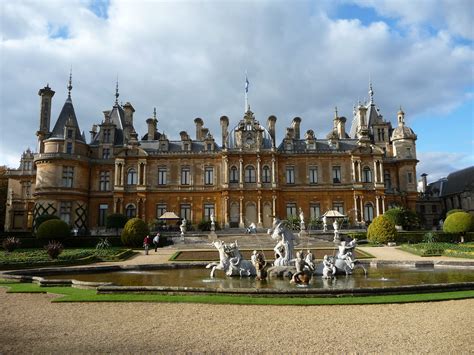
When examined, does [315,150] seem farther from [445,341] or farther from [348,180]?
[445,341]

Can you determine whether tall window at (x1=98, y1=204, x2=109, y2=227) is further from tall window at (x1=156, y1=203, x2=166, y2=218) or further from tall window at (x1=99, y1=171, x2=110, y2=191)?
tall window at (x1=156, y1=203, x2=166, y2=218)

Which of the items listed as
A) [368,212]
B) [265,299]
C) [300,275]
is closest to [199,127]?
[368,212]

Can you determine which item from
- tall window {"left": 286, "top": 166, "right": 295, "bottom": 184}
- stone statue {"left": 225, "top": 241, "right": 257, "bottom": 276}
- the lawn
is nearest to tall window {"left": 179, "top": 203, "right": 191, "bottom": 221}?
tall window {"left": 286, "top": 166, "right": 295, "bottom": 184}

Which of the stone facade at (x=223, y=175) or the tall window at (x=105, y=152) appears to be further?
the tall window at (x=105, y=152)

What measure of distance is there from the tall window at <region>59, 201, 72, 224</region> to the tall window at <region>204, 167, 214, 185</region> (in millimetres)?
13993

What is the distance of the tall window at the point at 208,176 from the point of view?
1629 inches

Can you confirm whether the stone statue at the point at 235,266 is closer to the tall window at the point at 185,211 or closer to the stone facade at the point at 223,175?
the stone facade at the point at 223,175

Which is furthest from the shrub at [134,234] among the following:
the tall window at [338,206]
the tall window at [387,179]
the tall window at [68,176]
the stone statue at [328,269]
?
the tall window at [387,179]

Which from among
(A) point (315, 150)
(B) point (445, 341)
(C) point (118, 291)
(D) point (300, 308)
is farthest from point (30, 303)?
(A) point (315, 150)

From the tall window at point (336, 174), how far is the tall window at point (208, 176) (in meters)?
12.9

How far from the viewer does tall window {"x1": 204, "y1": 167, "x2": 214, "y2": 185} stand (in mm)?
41375

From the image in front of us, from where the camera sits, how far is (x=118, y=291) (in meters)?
11.1

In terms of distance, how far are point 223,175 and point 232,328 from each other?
33274mm

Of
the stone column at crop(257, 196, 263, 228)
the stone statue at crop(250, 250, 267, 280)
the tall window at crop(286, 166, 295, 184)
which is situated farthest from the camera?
the tall window at crop(286, 166, 295, 184)
